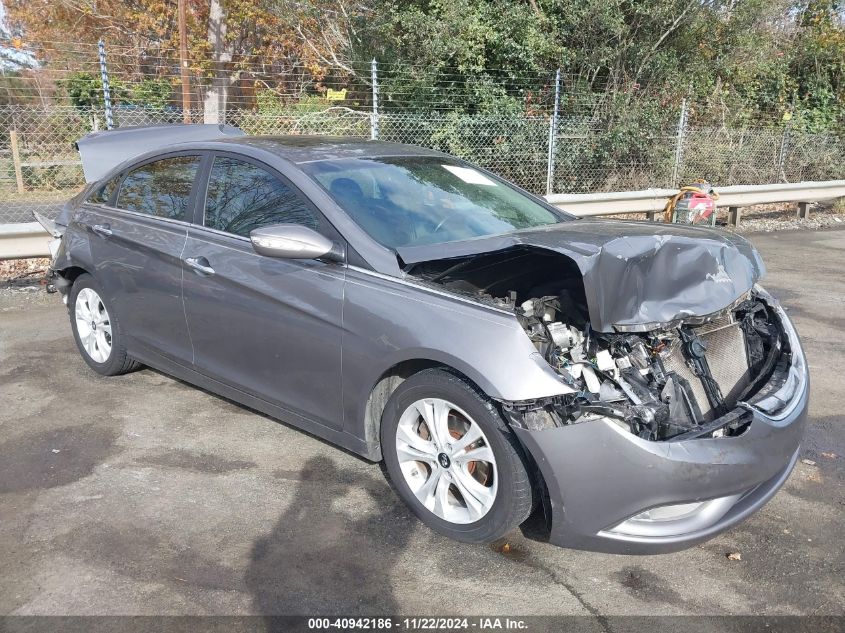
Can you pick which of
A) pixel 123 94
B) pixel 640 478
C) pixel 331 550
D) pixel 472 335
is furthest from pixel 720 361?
pixel 123 94

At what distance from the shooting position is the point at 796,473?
12.5ft

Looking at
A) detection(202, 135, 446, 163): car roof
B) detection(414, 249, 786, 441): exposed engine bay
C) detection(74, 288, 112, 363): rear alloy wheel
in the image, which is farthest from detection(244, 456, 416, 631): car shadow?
detection(74, 288, 112, 363): rear alloy wheel

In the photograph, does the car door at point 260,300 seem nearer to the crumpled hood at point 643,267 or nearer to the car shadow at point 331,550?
the car shadow at point 331,550

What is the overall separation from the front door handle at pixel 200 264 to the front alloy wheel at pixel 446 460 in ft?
4.80

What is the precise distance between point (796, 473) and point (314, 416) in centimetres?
252

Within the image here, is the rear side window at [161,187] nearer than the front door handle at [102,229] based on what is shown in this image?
Yes

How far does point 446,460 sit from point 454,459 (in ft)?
0.16

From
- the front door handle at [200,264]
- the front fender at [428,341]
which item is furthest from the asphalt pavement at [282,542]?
the front door handle at [200,264]

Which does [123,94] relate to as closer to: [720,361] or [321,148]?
[321,148]

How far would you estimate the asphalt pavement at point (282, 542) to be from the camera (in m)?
2.78

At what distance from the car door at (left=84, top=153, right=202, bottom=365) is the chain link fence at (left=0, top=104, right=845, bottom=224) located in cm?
445

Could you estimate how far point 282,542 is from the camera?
3172mm

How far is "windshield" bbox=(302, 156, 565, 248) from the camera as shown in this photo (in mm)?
3656

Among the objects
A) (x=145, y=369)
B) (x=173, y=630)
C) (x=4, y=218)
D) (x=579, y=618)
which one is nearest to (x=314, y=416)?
(x=173, y=630)
